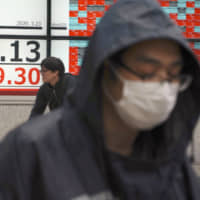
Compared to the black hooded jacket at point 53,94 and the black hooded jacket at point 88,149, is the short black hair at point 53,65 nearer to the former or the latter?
the black hooded jacket at point 53,94

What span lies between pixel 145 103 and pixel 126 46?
0.84 ft

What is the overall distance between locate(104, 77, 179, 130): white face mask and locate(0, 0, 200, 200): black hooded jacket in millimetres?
92

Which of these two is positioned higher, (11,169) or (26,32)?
(11,169)

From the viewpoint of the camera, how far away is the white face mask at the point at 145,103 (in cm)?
141

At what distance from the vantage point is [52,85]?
4.90m

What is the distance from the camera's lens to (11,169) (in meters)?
1.31

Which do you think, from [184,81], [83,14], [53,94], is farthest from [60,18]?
[184,81]

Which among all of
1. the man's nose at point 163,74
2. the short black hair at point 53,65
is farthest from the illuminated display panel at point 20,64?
the man's nose at point 163,74

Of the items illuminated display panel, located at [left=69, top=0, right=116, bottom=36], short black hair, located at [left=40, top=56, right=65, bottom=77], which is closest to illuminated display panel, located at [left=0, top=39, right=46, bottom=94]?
illuminated display panel, located at [left=69, top=0, right=116, bottom=36]

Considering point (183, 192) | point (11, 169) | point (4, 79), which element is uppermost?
point (11, 169)

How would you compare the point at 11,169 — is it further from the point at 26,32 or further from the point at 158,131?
the point at 26,32

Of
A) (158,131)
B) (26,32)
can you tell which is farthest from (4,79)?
(158,131)

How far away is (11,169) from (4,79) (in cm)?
642

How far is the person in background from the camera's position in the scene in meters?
4.82
